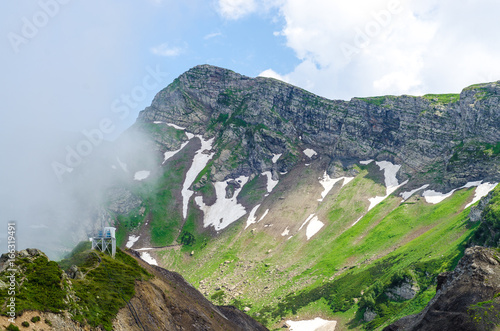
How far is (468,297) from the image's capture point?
134 feet

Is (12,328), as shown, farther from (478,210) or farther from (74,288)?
(478,210)

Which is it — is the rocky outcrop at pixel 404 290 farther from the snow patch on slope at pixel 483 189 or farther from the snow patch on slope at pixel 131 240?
the snow patch on slope at pixel 131 240

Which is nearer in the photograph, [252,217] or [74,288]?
[74,288]

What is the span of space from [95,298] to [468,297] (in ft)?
151

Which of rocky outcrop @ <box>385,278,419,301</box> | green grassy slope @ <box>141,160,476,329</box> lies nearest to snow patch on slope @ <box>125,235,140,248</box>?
green grassy slope @ <box>141,160,476,329</box>

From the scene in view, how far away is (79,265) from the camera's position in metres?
44.8

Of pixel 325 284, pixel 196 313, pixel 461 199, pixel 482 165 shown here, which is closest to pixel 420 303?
pixel 325 284

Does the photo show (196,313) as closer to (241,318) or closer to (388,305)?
(241,318)

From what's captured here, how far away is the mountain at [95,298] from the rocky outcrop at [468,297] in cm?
3260

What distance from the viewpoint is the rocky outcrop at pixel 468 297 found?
36.9 metres

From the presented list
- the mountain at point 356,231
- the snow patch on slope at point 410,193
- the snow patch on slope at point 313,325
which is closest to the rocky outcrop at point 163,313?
the snow patch on slope at point 313,325

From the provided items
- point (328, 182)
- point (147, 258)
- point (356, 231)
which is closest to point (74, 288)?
point (356, 231)

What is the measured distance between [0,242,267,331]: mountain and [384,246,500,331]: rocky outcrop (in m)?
32.6

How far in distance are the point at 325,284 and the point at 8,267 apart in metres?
107
